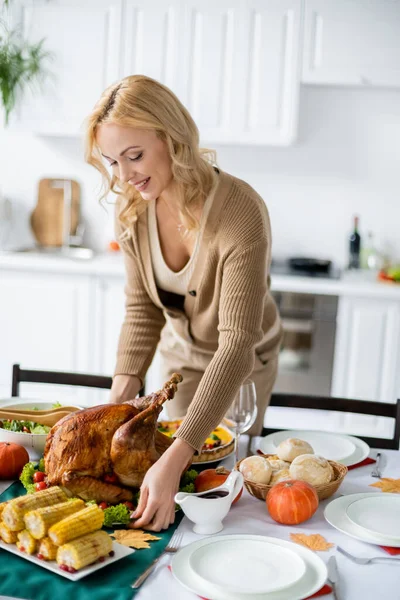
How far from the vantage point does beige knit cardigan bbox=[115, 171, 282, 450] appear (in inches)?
61.3

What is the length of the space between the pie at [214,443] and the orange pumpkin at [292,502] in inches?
10.3

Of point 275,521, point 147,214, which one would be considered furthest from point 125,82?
point 275,521

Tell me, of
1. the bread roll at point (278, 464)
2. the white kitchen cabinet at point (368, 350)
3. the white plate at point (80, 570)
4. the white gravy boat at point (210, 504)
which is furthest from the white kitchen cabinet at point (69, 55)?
the white plate at point (80, 570)

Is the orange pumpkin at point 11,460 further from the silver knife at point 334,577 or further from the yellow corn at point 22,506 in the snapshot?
the silver knife at point 334,577

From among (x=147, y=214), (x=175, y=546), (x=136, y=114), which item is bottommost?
(x=175, y=546)

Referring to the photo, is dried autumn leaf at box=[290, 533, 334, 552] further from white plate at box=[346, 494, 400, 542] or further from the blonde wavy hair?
the blonde wavy hair

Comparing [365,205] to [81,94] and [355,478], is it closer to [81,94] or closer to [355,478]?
[81,94]

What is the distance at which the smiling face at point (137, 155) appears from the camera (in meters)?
1.60

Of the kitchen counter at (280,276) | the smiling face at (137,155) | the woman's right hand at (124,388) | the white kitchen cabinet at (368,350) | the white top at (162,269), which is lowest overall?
the white kitchen cabinet at (368,350)

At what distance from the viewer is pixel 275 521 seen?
1385mm

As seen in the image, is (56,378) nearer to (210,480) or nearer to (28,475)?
(28,475)

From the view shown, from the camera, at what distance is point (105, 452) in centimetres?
139

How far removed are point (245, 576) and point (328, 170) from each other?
3323 mm

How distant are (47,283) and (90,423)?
8.28ft
